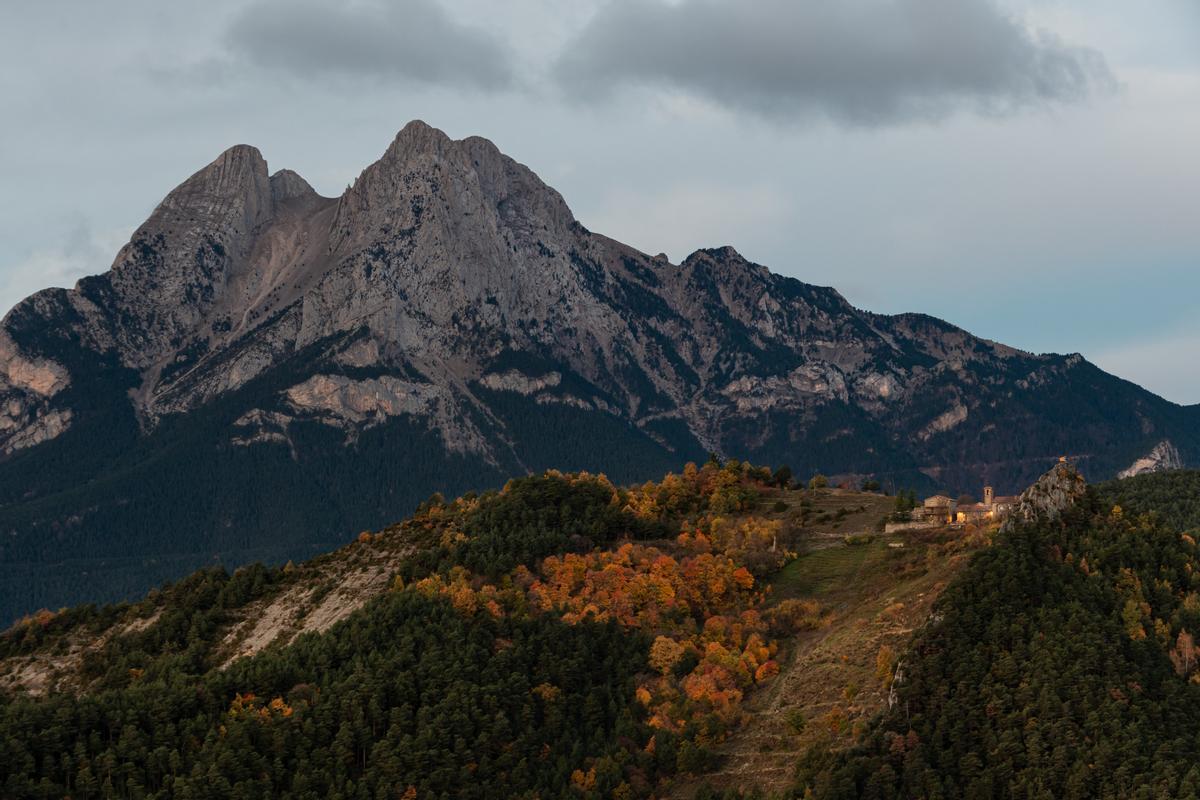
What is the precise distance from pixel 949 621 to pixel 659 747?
3522 cm

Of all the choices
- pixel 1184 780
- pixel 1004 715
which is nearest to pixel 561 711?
pixel 1004 715

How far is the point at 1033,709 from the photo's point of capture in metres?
180

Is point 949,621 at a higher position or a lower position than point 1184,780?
higher

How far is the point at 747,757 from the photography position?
188 m

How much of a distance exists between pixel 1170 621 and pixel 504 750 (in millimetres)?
77102

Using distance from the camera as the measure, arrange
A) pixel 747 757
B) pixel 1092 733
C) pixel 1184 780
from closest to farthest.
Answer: pixel 1184 780 → pixel 1092 733 → pixel 747 757

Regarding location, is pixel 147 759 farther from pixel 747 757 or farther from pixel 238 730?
pixel 747 757

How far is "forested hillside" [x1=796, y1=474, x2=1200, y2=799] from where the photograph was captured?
172 metres

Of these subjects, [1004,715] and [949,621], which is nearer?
[1004,715]

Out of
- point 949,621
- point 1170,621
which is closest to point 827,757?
point 949,621

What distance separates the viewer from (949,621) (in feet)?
636

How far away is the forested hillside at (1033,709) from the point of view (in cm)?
17162

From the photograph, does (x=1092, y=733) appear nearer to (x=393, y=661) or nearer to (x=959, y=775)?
(x=959, y=775)

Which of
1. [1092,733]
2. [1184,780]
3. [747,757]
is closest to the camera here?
A: [1184,780]
